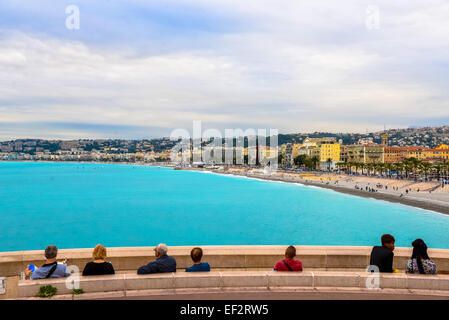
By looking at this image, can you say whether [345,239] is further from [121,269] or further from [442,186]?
[442,186]

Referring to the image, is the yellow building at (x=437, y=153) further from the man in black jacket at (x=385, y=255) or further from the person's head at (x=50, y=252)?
the person's head at (x=50, y=252)

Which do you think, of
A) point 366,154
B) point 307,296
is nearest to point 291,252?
point 307,296

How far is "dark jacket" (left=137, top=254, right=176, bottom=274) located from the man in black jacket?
3166 millimetres

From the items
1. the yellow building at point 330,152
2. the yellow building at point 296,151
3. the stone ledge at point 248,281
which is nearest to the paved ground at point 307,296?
the stone ledge at point 248,281

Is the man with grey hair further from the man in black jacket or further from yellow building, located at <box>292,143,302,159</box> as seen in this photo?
yellow building, located at <box>292,143,302,159</box>

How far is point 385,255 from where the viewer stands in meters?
5.71

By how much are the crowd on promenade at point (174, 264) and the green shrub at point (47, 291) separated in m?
0.23

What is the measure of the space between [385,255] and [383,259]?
0.23ft

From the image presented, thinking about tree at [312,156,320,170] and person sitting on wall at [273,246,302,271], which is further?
tree at [312,156,320,170]

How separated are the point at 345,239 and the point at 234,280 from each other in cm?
2910

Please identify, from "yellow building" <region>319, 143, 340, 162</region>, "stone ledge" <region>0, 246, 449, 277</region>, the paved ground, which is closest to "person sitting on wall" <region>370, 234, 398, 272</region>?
the paved ground

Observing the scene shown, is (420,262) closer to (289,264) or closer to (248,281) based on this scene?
(289,264)

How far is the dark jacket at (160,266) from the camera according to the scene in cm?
538

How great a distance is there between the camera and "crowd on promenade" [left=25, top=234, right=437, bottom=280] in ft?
16.9
